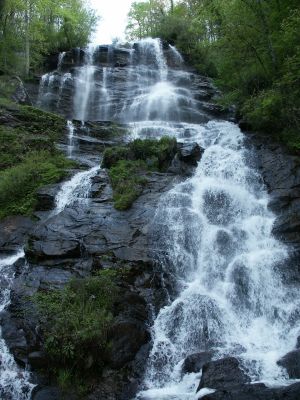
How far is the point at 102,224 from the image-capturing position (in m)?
12.6

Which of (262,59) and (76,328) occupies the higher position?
(262,59)

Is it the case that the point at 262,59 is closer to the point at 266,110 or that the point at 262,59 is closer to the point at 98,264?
the point at 266,110

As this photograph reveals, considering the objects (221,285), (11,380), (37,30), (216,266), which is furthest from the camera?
(37,30)

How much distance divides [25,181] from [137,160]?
13.7ft

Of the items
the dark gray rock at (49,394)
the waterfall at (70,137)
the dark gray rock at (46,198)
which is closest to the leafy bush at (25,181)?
the dark gray rock at (46,198)

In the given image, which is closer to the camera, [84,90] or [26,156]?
[26,156]

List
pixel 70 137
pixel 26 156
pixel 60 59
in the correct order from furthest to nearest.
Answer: pixel 60 59
pixel 70 137
pixel 26 156

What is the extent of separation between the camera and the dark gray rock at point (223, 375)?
7.87 meters

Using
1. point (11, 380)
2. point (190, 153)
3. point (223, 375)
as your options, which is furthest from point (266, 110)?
point (11, 380)

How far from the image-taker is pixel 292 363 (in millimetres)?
8266

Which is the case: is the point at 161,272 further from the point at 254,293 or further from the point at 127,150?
the point at 127,150

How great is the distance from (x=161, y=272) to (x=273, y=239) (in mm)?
3475

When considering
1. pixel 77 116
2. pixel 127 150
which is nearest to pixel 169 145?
pixel 127 150

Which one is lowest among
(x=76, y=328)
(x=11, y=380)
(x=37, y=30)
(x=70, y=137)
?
(x=11, y=380)
